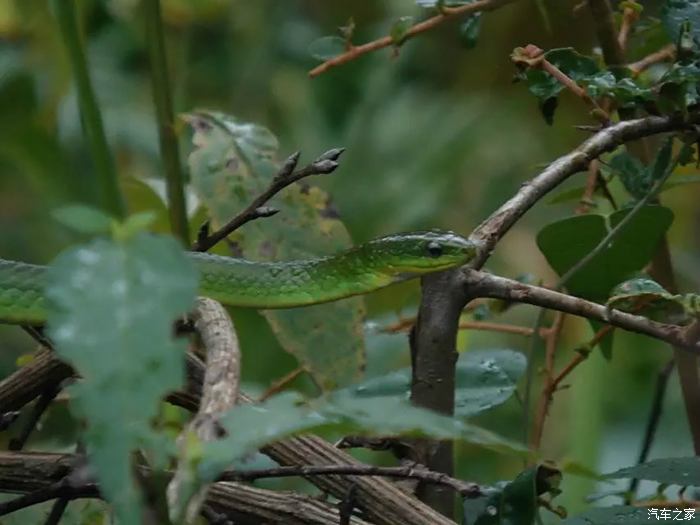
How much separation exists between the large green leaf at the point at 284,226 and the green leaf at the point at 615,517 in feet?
2.14

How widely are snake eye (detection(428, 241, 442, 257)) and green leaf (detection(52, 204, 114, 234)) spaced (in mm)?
776

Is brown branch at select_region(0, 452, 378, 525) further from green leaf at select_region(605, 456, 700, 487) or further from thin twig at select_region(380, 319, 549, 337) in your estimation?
thin twig at select_region(380, 319, 549, 337)

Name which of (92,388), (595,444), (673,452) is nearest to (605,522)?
(92,388)

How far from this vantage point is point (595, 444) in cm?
264

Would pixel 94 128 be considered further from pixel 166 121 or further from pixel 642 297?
pixel 642 297

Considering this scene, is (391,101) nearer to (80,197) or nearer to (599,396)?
(80,197)

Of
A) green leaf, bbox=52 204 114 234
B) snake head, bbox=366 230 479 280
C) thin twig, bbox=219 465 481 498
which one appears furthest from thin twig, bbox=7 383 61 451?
green leaf, bbox=52 204 114 234

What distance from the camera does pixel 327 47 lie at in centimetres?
191

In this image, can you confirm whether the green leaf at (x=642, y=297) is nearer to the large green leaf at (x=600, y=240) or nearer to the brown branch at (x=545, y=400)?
the large green leaf at (x=600, y=240)

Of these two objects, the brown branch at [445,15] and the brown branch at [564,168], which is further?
the brown branch at [445,15]

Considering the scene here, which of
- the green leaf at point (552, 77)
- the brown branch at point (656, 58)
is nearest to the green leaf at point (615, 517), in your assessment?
the green leaf at point (552, 77)

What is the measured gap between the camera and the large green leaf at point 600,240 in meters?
1.55

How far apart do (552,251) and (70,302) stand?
0.97 meters

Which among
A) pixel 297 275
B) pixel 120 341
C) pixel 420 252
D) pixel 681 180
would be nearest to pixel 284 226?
pixel 297 275
